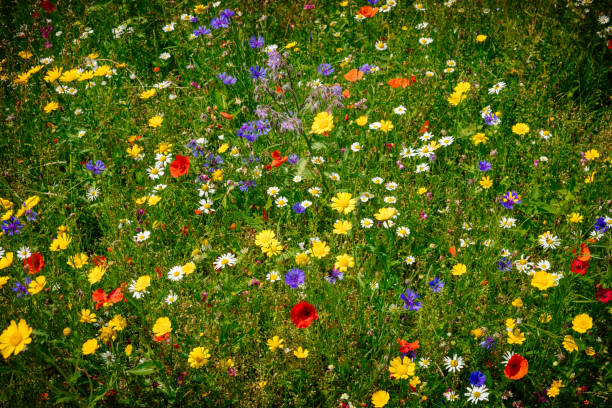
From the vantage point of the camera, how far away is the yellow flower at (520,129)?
2.77 meters

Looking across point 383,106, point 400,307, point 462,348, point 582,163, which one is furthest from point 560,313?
point 383,106

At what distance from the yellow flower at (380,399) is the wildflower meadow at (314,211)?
0.32 ft

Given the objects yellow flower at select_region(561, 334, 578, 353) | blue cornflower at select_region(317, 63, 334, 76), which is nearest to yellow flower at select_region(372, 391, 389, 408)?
yellow flower at select_region(561, 334, 578, 353)

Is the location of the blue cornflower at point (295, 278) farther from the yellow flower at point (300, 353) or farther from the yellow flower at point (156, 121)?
the yellow flower at point (156, 121)

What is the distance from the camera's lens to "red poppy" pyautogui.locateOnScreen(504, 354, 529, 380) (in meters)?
1.70

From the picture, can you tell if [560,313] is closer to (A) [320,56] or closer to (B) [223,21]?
(A) [320,56]

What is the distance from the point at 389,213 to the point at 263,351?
920 millimetres

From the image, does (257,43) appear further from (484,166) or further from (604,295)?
(604,295)

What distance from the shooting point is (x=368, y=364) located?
1.87 meters

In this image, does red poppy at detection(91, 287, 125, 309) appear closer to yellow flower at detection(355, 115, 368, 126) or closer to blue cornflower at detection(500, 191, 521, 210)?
yellow flower at detection(355, 115, 368, 126)

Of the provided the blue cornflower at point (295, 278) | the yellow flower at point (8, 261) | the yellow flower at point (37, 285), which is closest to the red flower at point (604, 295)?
the blue cornflower at point (295, 278)

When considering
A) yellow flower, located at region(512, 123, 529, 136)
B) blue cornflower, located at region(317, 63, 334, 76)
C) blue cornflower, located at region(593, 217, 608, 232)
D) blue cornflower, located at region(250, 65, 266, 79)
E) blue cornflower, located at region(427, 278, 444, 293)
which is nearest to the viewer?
blue cornflower, located at region(427, 278, 444, 293)

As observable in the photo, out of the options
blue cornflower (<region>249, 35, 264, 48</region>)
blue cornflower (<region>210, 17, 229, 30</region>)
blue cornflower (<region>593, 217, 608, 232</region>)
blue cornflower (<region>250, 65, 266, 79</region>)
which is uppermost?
blue cornflower (<region>210, 17, 229, 30</region>)

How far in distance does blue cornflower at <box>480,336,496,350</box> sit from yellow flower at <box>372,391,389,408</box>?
48 centimetres
